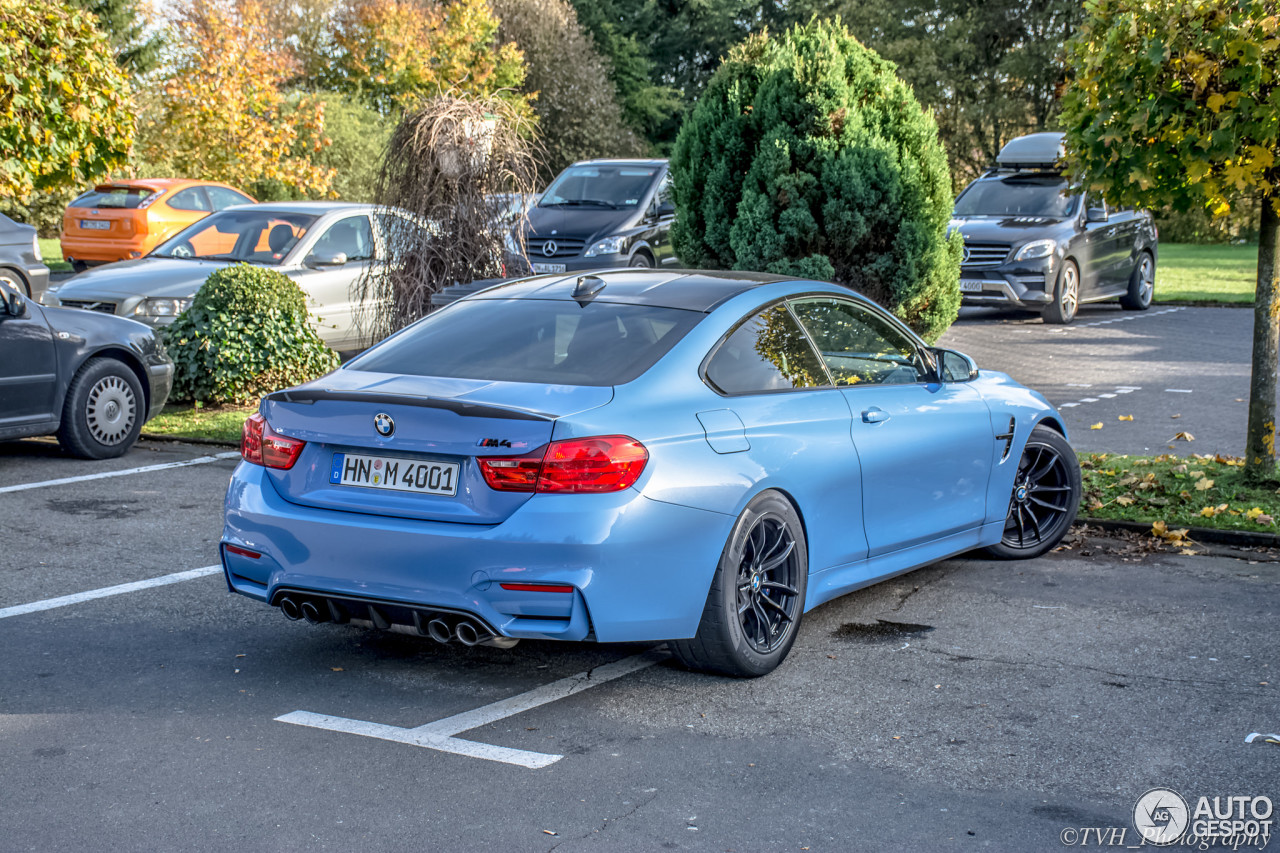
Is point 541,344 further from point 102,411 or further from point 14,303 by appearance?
point 102,411

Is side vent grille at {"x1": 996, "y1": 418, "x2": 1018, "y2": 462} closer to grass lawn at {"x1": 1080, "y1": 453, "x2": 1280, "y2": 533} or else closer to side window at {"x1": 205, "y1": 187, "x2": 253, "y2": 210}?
grass lawn at {"x1": 1080, "y1": 453, "x2": 1280, "y2": 533}

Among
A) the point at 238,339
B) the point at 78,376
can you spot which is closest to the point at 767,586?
the point at 78,376

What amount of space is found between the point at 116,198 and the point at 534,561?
21.9 m

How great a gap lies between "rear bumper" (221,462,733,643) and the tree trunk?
4717 millimetres

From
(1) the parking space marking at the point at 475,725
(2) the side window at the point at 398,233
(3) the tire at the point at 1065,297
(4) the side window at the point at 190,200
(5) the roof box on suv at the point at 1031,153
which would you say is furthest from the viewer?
(4) the side window at the point at 190,200

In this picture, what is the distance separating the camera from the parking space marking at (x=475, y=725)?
171 inches

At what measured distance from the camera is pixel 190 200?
80.0 ft

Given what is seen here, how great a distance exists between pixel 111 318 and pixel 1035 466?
6693 millimetres

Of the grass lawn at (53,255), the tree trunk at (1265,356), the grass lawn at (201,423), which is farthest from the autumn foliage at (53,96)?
the grass lawn at (53,255)

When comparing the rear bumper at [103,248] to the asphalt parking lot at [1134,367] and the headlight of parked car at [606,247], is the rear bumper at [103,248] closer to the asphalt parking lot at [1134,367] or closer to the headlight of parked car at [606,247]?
the headlight of parked car at [606,247]

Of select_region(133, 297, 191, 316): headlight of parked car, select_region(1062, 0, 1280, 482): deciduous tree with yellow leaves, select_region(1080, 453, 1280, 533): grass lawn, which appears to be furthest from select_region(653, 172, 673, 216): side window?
select_region(1062, 0, 1280, 482): deciduous tree with yellow leaves

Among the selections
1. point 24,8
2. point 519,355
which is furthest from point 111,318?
point 519,355

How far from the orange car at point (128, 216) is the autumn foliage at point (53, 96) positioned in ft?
40.1

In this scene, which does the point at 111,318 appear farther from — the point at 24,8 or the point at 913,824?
the point at 913,824
